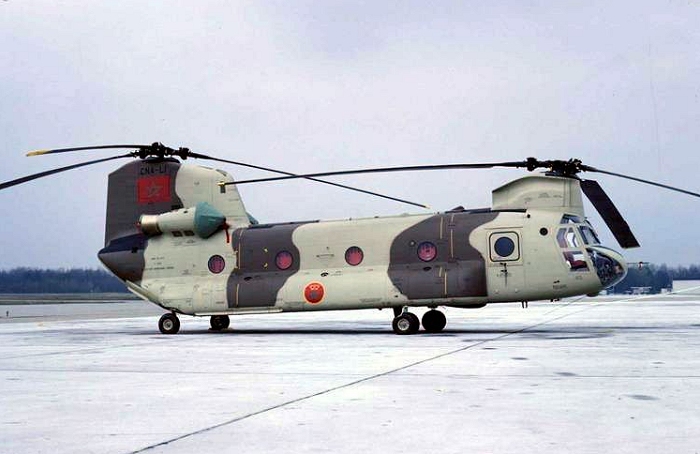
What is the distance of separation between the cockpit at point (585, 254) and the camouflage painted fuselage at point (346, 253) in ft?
0.10

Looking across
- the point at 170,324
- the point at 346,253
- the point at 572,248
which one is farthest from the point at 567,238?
the point at 170,324

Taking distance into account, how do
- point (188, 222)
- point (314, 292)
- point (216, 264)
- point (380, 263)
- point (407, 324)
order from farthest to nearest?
point (188, 222)
point (216, 264)
point (314, 292)
point (380, 263)
point (407, 324)

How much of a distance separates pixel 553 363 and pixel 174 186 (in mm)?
16593

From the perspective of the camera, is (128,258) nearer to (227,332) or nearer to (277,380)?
(227,332)

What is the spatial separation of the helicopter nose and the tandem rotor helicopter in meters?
0.04

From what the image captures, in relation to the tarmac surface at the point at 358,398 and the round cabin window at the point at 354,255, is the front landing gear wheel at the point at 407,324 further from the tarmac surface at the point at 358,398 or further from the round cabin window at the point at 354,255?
the tarmac surface at the point at 358,398

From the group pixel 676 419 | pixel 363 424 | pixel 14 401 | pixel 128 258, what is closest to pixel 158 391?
pixel 14 401

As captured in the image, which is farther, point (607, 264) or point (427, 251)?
point (427, 251)

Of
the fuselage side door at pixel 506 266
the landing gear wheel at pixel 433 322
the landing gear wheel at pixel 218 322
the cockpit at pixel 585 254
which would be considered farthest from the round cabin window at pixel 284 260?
the cockpit at pixel 585 254

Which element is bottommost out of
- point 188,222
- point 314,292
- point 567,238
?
point 314,292

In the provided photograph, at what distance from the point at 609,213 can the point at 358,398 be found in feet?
49.1

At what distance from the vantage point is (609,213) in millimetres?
23016

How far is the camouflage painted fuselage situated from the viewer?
22938 millimetres

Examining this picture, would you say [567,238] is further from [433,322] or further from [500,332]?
[433,322]
